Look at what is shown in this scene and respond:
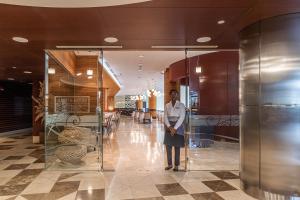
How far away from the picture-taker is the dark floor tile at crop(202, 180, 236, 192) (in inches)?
144

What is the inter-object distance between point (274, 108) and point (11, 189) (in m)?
4.04

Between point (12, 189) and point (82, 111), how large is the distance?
3.46m

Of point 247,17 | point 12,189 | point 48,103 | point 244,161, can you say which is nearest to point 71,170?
point 12,189

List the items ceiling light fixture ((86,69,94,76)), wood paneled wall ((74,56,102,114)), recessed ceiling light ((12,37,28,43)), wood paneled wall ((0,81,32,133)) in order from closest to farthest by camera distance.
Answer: recessed ceiling light ((12,37,28,43)) → wood paneled wall ((74,56,102,114)) → ceiling light fixture ((86,69,94,76)) → wood paneled wall ((0,81,32,133))

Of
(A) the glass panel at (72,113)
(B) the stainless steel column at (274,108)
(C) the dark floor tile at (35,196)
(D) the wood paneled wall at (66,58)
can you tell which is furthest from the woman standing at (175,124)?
(D) the wood paneled wall at (66,58)

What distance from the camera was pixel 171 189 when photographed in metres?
3.63

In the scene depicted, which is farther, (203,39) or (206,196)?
(203,39)

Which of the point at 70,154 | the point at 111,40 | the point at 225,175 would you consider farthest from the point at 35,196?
the point at 225,175

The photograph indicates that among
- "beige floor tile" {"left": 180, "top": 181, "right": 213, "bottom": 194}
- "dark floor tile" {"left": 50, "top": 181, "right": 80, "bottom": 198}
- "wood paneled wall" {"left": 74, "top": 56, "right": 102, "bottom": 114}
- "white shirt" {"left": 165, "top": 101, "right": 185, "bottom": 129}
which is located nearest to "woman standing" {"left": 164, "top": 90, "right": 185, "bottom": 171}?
"white shirt" {"left": 165, "top": 101, "right": 185, "bottom": 129}

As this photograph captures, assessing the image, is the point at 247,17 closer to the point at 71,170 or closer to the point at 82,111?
the point at 71,170

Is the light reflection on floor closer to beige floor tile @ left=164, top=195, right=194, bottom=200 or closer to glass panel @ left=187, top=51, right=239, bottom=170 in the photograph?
beige floor tile @ left=164, top=195, right=194, bottom=200

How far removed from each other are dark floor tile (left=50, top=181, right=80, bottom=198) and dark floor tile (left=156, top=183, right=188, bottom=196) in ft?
4.30

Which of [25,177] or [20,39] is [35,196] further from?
[20,39]

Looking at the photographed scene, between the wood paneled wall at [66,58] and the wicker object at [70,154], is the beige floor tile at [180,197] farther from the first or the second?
the wood paneled wall at [66,58]
